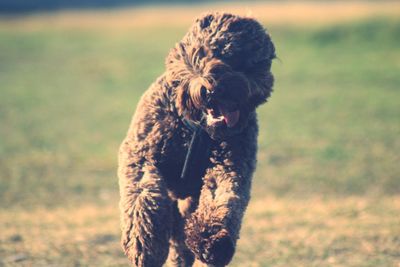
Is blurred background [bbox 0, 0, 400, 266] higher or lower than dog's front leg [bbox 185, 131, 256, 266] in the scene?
lower

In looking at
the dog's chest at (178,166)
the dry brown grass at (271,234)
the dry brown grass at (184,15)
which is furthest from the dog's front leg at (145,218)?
the dry brown grass at (184,15)

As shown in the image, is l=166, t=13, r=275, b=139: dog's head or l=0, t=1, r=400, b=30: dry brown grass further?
l=0, t=1, r=400, b=30: dry brown grass

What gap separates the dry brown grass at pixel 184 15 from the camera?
30.9 metres

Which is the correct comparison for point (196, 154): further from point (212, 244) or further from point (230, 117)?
point (212, 244)

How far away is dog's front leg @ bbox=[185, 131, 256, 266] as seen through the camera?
5.00 metres

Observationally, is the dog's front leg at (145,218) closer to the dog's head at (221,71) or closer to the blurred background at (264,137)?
the dog's head at (221,71)

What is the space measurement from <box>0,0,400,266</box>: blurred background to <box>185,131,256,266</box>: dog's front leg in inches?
36.9

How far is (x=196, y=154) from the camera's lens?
5730 mm

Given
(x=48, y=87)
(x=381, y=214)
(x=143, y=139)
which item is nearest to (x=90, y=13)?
(x=48, y=87)

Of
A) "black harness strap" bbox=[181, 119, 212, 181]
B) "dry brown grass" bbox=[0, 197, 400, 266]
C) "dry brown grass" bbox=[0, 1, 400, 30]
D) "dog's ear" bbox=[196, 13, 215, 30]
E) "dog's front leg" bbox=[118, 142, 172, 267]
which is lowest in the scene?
"dry brown grass" bbox=[0, 1, 400, 30]

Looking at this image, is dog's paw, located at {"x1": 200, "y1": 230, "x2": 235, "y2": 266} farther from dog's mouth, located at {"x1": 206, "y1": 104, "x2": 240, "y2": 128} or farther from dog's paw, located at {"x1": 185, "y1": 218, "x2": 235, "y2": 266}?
dog's mouth, located at {"x1": 206, "y1": 104, "x2": 240, "y2": 128}

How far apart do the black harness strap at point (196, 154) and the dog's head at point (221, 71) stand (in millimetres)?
235

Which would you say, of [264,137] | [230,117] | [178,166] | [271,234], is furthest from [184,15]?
[230,117]

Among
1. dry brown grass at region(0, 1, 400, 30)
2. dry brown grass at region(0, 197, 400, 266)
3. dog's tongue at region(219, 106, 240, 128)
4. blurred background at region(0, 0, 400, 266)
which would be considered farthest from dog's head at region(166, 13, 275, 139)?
dry brown grass at region(0, 1, 400, 30)
